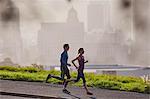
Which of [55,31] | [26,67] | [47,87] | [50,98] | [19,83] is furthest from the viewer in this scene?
[55,31]

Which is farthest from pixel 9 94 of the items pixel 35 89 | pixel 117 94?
pixel 117 94

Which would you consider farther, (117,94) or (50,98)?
(117,94)

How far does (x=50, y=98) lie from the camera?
1323 centimetres

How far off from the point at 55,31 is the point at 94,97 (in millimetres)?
17903

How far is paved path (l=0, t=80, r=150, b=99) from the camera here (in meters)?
13.5

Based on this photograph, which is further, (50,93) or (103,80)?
(103,80)

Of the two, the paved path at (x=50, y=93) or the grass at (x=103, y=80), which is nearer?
the paved path at (x=50, y=93)

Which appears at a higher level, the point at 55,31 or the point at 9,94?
the point at 55,31

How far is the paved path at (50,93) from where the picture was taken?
44.4ft

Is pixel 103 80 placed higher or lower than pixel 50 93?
higher

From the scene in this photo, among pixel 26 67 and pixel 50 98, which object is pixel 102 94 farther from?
pixel 26 67

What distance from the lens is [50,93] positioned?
14.0 m

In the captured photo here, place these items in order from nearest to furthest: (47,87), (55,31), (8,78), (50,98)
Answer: (50,98)
(47,87)
(8,78)
(55,31)

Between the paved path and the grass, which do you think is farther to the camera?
the grass
